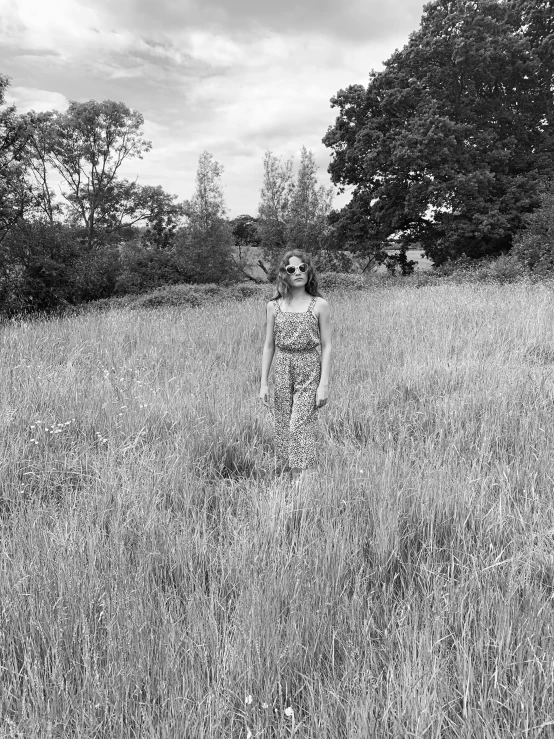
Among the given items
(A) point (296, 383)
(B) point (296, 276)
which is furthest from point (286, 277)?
(A) point (296, 383)

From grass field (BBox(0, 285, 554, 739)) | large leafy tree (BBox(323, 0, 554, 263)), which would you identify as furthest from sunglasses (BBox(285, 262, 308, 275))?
large leafy tree (BBox(323, 0, 554, 263))

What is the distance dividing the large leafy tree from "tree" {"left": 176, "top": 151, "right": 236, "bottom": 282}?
28.2ft

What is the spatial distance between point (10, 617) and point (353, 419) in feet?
10.3

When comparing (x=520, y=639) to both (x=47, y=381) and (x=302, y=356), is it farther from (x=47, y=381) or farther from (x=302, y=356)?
(x=47, y=381)

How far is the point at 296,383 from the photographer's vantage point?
3.42 meters

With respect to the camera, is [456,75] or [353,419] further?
[456,75]

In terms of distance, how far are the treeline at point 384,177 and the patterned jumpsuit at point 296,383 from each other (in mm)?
17313

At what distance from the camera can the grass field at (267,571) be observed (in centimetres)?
141

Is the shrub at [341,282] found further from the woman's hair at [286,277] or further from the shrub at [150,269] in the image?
the woman's hair at [286,277]

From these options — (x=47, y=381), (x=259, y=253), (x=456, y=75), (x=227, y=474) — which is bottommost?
(x=227, y=474)

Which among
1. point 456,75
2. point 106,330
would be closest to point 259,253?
point 456,75

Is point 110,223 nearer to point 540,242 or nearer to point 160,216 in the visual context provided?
point 160,216

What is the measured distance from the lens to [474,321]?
8578mm

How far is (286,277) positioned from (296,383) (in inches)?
30.2
